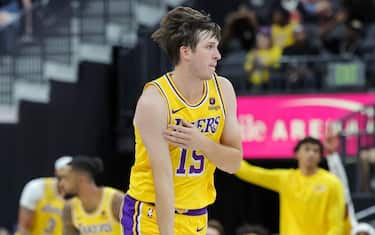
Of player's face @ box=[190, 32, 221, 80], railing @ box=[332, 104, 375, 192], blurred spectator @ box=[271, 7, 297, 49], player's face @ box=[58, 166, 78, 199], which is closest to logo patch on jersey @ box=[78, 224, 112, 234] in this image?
player's face @ box=[58, 166, 78, 199]

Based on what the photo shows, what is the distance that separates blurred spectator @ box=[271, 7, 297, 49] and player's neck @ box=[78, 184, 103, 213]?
711cm

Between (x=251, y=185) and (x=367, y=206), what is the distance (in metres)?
4.86

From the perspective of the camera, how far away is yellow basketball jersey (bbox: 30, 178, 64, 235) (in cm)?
1109

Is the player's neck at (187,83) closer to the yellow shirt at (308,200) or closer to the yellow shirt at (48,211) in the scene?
the yellow shirt at (308,200)

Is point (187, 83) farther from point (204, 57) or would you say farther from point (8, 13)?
point (8, 13)

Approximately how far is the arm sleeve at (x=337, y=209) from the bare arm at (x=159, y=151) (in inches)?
182

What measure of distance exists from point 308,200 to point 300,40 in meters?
5.51

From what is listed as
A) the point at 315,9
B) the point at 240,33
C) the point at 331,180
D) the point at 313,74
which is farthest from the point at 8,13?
the point at 331,180

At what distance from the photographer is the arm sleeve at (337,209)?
9.99 m

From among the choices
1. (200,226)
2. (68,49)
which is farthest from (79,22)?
(200,226)

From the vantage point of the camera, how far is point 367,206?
39.3ft

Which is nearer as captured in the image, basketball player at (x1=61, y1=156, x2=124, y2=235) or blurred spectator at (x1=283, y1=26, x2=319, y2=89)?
basketball player at (x1=61, y1=156, x2=124, y2=235)

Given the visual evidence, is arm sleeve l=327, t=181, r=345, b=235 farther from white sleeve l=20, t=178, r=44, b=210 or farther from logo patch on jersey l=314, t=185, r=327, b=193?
white sleeve l=20, t=178, r=44, b=210

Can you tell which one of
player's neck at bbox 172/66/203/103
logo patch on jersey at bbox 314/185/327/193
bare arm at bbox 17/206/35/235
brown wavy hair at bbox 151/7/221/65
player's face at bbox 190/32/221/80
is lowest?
bare arm at bbox 17/206/35/235
